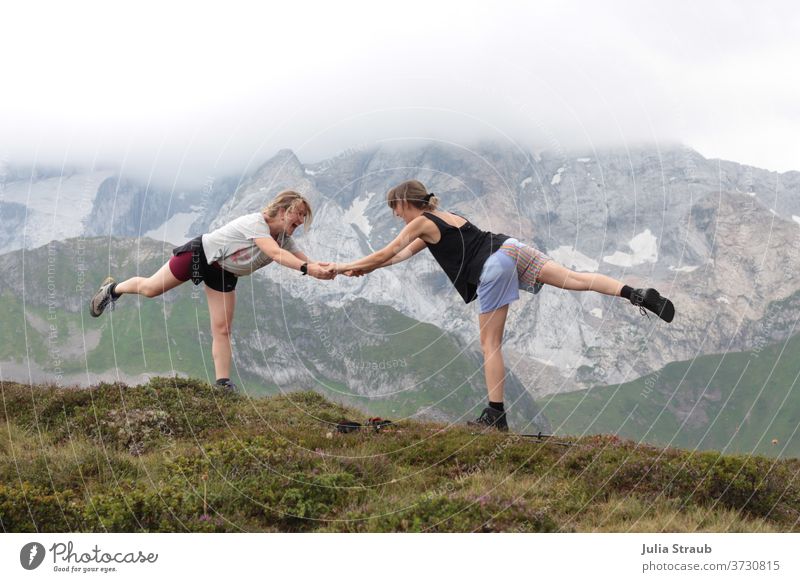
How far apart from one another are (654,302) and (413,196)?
423 centimetres

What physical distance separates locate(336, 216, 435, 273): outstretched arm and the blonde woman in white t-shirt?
19.6 inches

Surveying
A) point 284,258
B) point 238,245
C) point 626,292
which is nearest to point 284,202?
point 284,258

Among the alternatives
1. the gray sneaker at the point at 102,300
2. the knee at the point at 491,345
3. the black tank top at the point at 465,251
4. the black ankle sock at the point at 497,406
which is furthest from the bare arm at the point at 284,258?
the gray sneaker at the point at 102,300

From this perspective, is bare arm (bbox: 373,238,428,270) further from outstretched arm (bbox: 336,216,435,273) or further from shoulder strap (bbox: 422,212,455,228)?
shoulder strap (bbox: 422,212,455,228)

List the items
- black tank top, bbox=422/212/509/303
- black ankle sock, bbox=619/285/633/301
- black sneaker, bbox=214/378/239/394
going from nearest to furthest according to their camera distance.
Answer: black ankle sock, bbox=619/285/633/301 → black tank top, bbox=422/212/509/303 → black sneaker, bbox=214/378/239/394

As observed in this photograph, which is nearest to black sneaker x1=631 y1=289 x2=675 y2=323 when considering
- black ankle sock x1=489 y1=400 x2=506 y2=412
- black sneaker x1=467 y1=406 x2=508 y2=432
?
black ankle sock x1=489 y1=400 x2=506 y2=412

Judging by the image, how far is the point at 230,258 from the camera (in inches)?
546

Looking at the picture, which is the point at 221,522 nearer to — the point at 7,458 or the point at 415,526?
the point at 415,526

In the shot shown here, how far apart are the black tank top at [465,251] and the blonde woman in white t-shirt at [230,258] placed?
207 cm

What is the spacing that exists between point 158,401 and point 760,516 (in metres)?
9.80

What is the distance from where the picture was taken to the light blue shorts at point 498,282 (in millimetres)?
12430

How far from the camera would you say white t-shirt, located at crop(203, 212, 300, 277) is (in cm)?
1362

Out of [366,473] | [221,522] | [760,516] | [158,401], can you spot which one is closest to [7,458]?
[158,401]

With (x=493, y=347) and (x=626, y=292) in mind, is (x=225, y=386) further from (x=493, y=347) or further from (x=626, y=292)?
(x=626, y=292)
